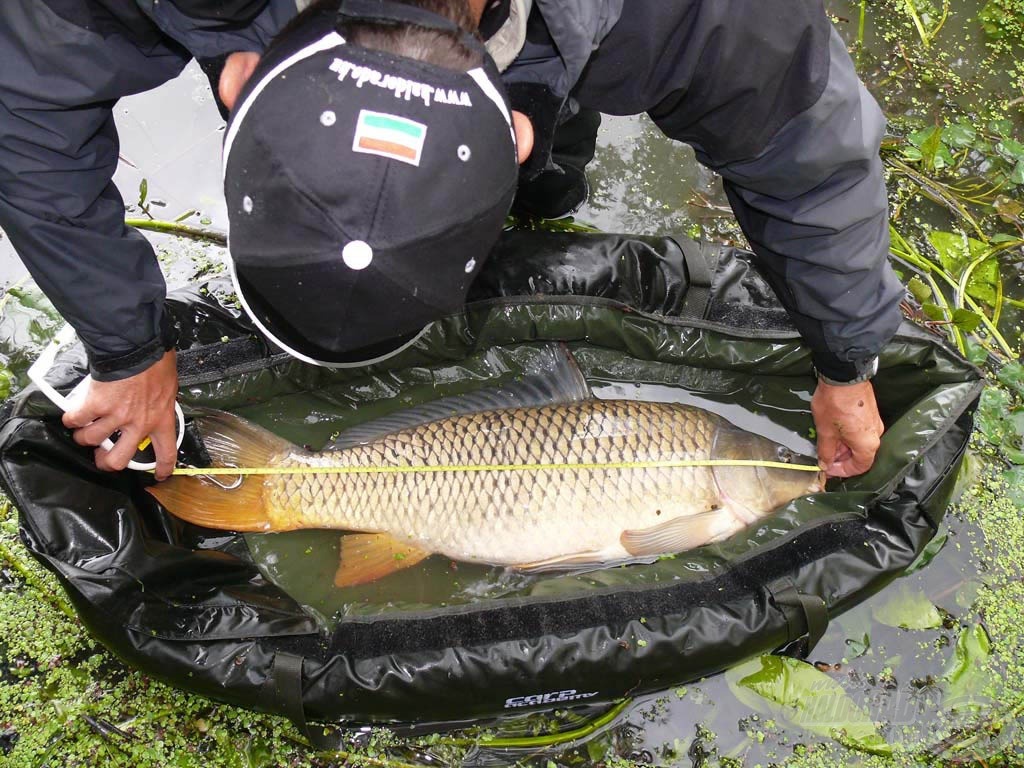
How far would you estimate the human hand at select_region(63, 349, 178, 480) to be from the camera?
1.74 m

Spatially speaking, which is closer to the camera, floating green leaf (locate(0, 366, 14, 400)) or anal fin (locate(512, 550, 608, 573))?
anal fin (locate(512, 550, 608, 573))

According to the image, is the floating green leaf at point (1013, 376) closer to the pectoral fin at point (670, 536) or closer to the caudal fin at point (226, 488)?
the pectoral fin at point (670, 536)

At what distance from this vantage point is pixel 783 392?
2467mm

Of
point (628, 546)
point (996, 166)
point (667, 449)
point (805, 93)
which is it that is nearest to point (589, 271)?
point (667, 449)

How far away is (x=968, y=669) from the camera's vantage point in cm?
201

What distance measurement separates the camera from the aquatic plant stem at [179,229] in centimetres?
248

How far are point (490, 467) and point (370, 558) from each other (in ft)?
1.24

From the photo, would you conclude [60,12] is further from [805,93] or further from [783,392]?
[783,392]

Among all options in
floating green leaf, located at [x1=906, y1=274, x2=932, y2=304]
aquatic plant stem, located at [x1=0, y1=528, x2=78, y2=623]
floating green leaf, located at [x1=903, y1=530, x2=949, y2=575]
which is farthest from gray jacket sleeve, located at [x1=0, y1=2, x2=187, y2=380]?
floating green leaf, located at [x1=906, y1=274, x2=932, y2=304]

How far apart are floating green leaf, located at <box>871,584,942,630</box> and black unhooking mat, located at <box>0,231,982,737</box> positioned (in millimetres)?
153

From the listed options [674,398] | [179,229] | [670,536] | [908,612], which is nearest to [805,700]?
[908,612]

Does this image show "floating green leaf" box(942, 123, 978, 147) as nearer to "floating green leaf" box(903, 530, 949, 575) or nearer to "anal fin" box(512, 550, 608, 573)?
"floating green leaf" box(903, 530, 949, 575)

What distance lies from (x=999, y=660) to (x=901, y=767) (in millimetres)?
361

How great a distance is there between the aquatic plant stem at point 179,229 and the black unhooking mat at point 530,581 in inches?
13.5
